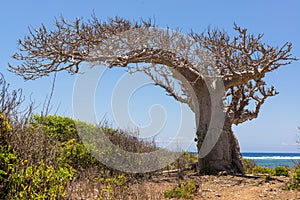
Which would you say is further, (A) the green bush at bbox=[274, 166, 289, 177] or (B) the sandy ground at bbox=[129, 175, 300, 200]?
(A) the green bush at bbox=[274, 166, 289, 177]

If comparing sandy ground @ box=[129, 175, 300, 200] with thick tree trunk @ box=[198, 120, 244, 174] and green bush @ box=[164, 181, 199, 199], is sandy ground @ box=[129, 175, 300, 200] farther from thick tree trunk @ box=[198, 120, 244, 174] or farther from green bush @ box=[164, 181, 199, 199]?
thick tree trunk @ box=[198, 120, 244, 174]

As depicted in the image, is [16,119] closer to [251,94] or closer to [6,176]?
[6,176]

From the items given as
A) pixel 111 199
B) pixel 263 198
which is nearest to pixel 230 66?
pixel 263 198

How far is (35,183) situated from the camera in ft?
13.3

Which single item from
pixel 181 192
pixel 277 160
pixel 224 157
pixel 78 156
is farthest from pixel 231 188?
pixel 277 160

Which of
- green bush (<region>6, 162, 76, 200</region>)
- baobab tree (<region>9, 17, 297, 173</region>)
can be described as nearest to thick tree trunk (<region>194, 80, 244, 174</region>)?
baobab tree (<region>9, 17, 297, 173</region>)

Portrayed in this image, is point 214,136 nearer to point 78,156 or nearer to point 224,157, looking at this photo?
point 224,157

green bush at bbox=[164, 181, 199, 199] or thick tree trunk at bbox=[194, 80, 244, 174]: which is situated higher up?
thick tree trunk at bbox=[194, 80, 244, 174]

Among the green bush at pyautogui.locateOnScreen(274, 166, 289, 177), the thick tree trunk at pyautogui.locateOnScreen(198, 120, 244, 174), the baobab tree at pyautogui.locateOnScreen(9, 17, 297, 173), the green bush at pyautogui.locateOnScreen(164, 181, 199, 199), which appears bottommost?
the green bush at pyautogui.locateOnScreen(164, 181, 199, 199)

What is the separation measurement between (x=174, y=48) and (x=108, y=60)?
2.00 m

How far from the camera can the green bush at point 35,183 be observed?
150 inches

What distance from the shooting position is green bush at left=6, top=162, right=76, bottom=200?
12.5ft

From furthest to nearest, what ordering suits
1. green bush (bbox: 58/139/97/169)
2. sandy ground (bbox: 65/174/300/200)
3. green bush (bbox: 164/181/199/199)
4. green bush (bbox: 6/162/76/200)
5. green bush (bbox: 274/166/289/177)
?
green bush (bbox: 274/166/289/177)
green bush (bbox: 58/139/97/169)
green bush (bbox: 164/181/199/199)
sandy ground (bbox: 65/174/300/200)
green bush (bbox: 6/162/76/200)

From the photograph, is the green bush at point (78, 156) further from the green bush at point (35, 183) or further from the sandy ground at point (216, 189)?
the green bush at point (35, 183)
